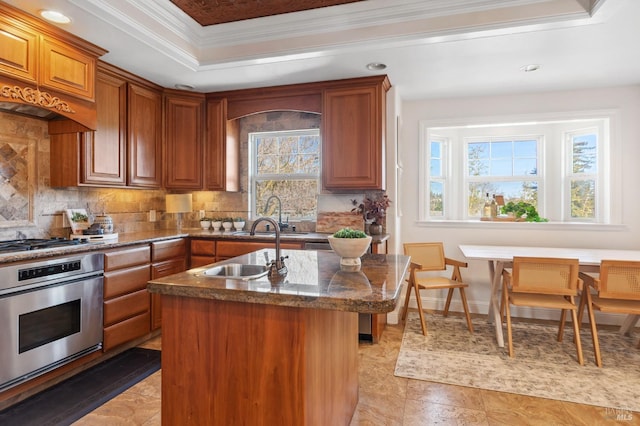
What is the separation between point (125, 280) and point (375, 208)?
2327 mm

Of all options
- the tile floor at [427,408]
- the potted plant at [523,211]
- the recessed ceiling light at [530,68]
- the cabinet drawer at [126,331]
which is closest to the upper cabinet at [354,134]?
the recessed ceiling light at [530,68]

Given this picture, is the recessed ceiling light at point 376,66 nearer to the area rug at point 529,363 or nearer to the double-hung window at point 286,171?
the double-hung window at point 286,171

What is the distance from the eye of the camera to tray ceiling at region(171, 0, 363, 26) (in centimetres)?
271

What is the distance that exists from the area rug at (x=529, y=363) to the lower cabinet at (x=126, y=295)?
7.28ft

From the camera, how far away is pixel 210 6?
2.78 meters

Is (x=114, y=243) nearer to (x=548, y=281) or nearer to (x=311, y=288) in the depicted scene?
(x=311, y=288)

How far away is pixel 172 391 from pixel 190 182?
284cm

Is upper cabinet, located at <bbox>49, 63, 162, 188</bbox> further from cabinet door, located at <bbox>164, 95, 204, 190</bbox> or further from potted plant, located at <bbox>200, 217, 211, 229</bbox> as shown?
potted plant, located at <bbox>200, 217, 211, 229</bbox>

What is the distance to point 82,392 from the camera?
240 cm

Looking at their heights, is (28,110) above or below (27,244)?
above

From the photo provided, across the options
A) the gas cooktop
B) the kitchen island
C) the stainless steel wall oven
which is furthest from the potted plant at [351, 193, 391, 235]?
the gas cooktop

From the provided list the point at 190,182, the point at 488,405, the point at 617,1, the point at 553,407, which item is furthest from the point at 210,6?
the point at 553,407

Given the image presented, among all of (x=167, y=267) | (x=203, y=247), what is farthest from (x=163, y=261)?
(x=203, y=247)

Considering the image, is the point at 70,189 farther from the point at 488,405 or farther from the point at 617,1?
the point at 617,1
